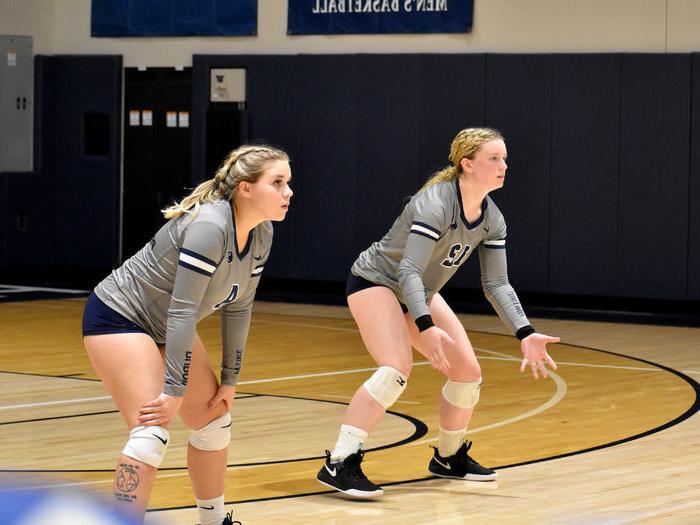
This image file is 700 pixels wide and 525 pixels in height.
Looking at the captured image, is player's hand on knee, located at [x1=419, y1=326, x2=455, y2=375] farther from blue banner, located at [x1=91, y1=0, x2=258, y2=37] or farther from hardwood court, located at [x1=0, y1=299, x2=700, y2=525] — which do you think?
blue banner, located at [x1=91, y1=0, x2=258, y2=37]

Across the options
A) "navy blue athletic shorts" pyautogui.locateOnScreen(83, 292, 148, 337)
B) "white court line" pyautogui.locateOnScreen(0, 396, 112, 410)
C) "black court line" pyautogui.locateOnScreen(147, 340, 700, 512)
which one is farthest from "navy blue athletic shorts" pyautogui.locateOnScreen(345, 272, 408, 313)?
"white court line" pyautogui.locateOnScreen(0, 396, 112, 410)

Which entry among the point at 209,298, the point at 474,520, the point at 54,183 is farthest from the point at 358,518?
the point at 54,183

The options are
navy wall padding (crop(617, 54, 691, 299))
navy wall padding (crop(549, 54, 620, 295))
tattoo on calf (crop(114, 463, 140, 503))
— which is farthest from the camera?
navy wall padding (crop(549, 54, 620, 295))

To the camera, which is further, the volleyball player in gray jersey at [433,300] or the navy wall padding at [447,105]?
the navy wall padding at [447,105]

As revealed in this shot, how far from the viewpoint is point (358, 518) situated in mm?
5457

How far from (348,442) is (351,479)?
17cm

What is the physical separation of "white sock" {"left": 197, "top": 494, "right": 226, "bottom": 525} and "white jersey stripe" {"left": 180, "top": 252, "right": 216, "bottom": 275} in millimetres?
872

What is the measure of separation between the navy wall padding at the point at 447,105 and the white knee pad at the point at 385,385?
30.6 feet

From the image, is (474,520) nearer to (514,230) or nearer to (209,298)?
(209,298)

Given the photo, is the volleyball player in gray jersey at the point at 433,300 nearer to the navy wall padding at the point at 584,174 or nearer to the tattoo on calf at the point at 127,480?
the tattoo on calf at the point at 127,480

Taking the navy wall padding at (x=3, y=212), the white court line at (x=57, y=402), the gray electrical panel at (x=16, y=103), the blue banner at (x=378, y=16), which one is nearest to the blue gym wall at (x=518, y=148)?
the blue banner at (x=378, y=16)

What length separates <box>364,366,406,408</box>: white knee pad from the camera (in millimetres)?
5852

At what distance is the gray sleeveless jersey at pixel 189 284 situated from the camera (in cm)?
431

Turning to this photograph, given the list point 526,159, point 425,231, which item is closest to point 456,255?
point 425,231
